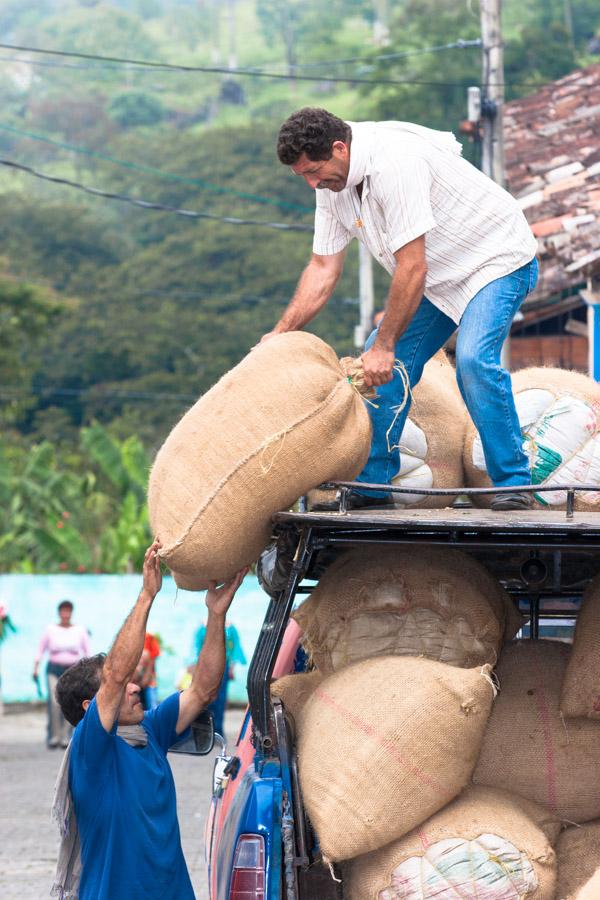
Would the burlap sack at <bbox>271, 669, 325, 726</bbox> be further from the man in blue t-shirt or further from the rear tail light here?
the rear tail light

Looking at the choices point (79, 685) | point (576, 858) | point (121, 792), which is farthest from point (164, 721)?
point (576, 858)

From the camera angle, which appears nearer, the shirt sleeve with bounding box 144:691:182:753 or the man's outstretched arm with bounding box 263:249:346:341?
the shirt sleeve with bounding box 144:691:182:753

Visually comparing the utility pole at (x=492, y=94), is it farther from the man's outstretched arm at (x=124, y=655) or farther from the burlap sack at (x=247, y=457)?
the man's outstretched arm at (x=124, y=655)

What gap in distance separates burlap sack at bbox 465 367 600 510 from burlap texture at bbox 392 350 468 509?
0.24 ft

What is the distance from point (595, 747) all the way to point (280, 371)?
155cm

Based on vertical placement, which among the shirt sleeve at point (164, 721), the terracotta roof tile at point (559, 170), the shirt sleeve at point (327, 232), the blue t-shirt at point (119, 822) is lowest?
the blue t-shirt at point (119, 822)

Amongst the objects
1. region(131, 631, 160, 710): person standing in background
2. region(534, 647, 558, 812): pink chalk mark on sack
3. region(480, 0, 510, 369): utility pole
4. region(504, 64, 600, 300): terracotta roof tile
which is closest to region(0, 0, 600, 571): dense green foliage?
region(131, 631, 160, 710): person standing in background

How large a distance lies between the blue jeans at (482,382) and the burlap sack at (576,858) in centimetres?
125

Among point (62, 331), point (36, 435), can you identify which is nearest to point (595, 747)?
point (36, 435)

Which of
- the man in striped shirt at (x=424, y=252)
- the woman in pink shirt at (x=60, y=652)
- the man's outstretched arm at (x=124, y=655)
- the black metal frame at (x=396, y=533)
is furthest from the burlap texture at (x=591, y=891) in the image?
the woman in pink shirt at (x=60, y=652)

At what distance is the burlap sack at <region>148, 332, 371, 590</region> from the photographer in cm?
443

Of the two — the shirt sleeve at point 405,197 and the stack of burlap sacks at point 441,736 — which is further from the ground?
the shirt sleeve at point 405,197

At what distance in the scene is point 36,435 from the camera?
163ft

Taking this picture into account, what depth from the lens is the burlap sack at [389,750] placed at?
13.6ft
